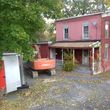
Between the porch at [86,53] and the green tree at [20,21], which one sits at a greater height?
the green tree at [20,21]

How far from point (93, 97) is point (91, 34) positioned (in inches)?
471

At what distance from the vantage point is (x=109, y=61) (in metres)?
23.7

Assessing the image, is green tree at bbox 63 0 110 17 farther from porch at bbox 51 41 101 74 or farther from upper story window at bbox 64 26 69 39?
porch at bbox 51 41 101 74

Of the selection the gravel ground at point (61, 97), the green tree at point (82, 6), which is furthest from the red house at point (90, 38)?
the green tree at point (82, 6)

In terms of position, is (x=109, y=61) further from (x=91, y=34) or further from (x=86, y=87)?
(x=86, y=87)

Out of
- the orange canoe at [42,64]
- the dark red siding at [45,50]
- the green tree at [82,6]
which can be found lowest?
the orange canoe at [42,64]

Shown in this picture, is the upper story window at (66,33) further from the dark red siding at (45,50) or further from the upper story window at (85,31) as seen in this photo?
the dark red siding at (45,50)

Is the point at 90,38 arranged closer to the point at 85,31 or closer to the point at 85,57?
the point at 85,31

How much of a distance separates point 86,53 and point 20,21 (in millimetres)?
14301

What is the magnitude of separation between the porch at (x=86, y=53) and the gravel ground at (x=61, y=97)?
15.2 ft

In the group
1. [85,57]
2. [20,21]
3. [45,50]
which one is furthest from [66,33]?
[20,21]

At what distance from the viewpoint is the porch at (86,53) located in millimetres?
21028

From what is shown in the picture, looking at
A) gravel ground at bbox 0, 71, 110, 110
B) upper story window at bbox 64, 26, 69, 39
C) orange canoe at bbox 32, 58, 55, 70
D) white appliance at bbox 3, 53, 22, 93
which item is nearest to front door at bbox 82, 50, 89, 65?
upper story window at bbox 64, 26, 69, 39

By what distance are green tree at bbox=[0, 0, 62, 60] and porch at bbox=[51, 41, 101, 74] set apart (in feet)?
32.5
